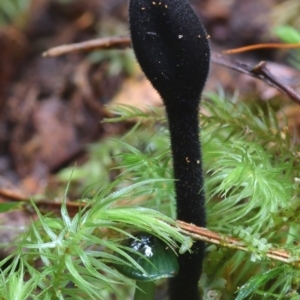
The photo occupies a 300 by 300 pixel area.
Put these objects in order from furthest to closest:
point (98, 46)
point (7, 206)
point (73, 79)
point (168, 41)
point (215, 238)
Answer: point (73, 79) < point (98, 46) < point (7, 206) < point (215, 238) < point (168, 41)

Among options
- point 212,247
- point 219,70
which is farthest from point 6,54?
point 212,247

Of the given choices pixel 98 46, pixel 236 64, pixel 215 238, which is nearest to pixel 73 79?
pixel 98 46

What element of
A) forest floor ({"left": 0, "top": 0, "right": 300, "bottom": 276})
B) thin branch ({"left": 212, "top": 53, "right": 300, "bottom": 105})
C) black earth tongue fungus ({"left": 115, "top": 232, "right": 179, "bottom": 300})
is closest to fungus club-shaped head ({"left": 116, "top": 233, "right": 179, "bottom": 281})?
black earth tongue fungus ({"left": 115, "top": 232, "right": 179, "bottom": 300})

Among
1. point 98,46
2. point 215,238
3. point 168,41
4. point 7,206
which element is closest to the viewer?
point 168,41

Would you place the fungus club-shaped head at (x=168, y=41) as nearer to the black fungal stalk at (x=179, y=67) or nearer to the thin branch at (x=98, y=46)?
the black fungal stalk at (x=179, y=67)

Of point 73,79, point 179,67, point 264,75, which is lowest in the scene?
point 73,79

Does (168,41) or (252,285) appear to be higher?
(168,41)

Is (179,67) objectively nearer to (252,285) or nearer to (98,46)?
(252,285)

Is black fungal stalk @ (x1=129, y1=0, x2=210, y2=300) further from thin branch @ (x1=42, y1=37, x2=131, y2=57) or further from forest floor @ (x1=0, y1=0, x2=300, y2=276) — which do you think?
forest floor @ (x1=0, y1=0, x2=300, y2=276)

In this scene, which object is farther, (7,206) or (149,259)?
(7,206)
